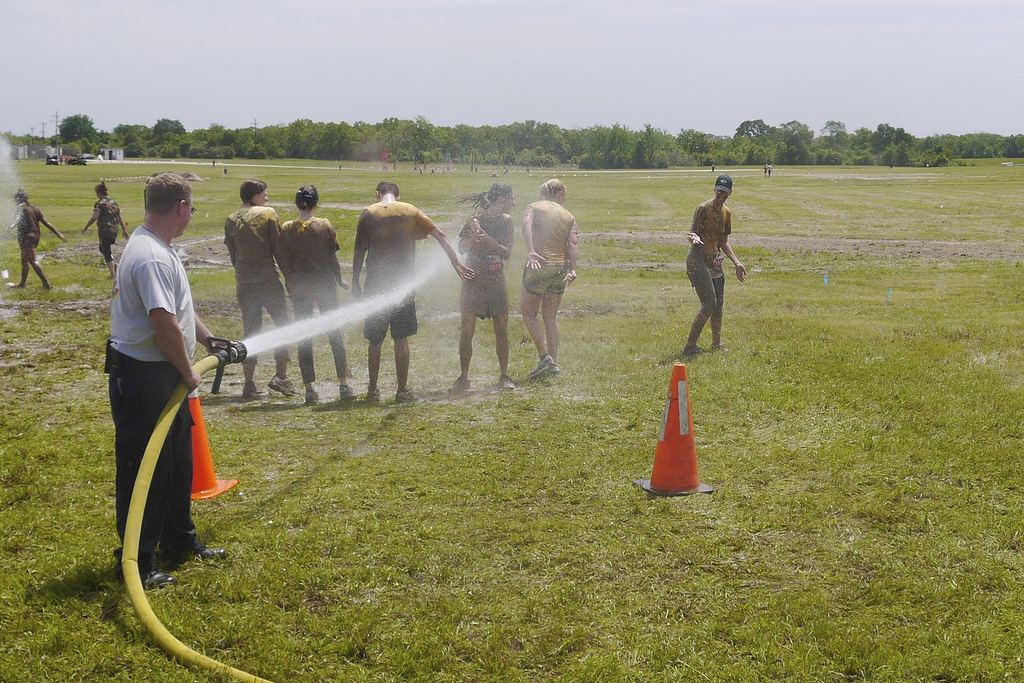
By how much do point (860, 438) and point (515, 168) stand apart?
55.2 feet

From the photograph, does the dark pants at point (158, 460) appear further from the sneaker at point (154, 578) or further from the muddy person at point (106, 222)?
the muddy person at point (106, 222)

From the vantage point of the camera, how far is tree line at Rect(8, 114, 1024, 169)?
2950 inches

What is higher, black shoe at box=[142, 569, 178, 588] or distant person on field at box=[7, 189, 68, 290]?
distant person on field at box=[7, 189, 68, 290]

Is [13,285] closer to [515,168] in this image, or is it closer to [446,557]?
[515,168]

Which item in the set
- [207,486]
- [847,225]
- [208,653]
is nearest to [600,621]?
[208,653]

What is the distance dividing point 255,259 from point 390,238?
1463mm

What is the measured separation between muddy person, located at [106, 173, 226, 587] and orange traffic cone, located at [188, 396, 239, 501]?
1.18 m

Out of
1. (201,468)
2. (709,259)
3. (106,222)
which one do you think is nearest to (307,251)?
(201,468)

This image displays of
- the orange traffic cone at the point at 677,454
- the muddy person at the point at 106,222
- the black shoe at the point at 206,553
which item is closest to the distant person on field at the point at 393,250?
the orange traffic cone at the point at 677,454

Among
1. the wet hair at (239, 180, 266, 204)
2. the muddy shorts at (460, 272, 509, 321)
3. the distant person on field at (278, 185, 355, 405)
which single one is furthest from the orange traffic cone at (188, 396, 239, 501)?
the muddy shorts at (460, 272, 509, 321)

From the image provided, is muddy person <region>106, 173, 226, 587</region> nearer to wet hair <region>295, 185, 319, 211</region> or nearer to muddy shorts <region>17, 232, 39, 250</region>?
wet hair <region>295, 185, 319, 211</region>

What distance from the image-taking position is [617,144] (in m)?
82.4

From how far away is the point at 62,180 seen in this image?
2178 inches

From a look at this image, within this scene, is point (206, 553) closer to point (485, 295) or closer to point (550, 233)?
point (485, 295)
